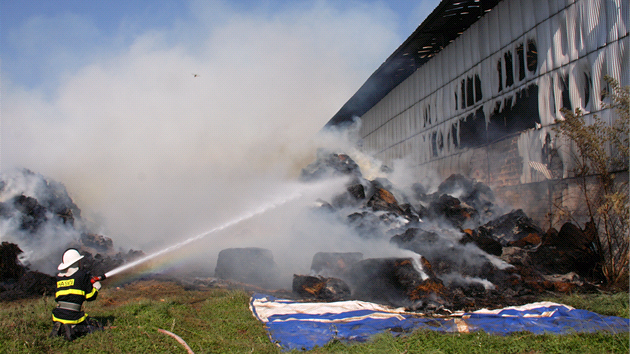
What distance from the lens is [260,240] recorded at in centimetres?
1669

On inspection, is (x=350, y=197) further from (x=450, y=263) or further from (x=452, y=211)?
(x=450, y=263)

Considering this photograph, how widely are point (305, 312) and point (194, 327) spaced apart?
2.11 meters

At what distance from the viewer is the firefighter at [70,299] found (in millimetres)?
5312

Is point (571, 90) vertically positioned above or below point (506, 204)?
above

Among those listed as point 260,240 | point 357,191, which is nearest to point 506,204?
point 357,191

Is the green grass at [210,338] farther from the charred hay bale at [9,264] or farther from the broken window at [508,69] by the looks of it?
the broken window at [508,69]

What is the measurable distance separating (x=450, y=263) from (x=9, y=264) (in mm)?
12451

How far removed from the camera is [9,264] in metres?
11.0

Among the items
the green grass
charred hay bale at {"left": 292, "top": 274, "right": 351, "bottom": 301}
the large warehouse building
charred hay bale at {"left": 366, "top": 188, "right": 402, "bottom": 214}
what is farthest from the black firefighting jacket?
the large warehouse building

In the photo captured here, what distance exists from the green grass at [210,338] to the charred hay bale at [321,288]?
7.37 ft

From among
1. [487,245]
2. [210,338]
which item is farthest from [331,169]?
[210,338]

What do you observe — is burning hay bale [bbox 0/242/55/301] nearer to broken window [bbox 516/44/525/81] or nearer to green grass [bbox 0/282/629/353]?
green grass [bbox 0/282/629/353]

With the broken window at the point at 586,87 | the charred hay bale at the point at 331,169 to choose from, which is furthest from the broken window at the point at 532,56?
the charred hay bale at the point at 331,169

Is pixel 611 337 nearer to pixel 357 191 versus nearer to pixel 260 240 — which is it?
pixel 357 191
